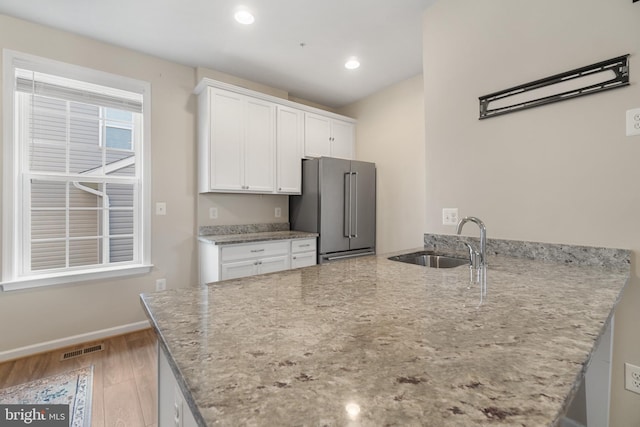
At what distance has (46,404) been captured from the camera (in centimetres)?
167

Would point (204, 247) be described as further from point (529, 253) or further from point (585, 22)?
point (585, 22)

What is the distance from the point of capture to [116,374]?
6.66 feet

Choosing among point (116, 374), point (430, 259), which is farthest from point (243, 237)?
point (430, 259)

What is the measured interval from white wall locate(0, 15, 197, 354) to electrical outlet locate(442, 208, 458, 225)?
245 centimetres

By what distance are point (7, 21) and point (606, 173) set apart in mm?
4093

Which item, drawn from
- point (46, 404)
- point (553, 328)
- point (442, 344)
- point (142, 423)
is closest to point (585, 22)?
point (553, 328)

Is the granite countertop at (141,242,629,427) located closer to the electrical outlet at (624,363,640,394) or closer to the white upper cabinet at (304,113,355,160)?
the electrical outlet at (624,363,640,394)

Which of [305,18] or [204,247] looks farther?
[204,247]

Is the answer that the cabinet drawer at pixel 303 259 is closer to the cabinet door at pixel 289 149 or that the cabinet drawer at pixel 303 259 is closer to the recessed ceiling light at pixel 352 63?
the cabinet door at pixel 289 149

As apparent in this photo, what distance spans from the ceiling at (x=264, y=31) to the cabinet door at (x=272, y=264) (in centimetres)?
201

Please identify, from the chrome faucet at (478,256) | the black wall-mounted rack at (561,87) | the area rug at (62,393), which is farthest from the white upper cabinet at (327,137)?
the area rug at (62,393)

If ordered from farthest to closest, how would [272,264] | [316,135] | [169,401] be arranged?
[316,135]
[272,264]
[169,401]

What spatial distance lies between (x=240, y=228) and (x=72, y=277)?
4.95ft

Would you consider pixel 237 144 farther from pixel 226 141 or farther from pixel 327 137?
pixel 327 137
